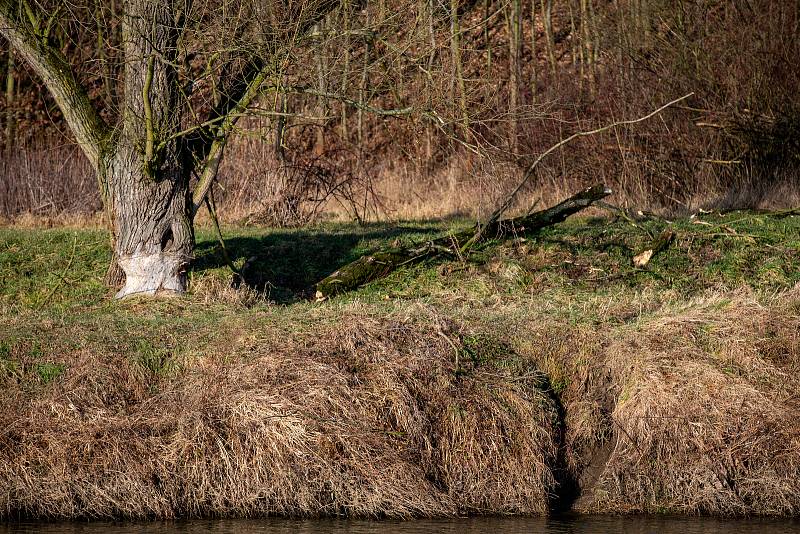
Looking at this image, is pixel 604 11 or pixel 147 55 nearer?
pixel 147 55

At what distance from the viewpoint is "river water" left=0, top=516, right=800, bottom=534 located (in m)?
7.42

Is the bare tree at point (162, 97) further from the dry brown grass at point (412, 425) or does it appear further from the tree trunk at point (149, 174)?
the dry brown grass at point (412, 425)

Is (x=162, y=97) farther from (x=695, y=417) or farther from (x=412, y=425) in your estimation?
(x=695, y=417)

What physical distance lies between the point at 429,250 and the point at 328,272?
46.5 inches

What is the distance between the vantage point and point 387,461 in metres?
7.88

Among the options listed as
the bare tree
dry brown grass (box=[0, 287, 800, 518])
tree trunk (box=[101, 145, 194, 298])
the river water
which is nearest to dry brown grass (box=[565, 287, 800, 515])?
dry brown grass (box=[0, 287, 800, 518])

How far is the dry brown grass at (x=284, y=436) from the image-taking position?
773cm

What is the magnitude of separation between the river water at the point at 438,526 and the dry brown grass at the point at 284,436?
0.14m

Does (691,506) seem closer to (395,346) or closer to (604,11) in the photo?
(395,346)

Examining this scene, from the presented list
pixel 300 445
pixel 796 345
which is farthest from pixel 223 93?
pixel 796 345

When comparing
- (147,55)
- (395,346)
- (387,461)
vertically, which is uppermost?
(147,55)

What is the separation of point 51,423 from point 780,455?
207 inches

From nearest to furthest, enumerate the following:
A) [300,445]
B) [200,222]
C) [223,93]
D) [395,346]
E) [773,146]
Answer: [300,445], [395,346], [223,93], [200,222], [773,146]

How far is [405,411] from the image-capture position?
8.13 metres
